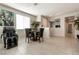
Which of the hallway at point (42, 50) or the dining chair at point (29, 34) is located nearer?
the hallway at point (42, 50)

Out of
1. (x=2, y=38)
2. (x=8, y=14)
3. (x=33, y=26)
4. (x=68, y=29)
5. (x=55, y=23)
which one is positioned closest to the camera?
(x=2, y=38)

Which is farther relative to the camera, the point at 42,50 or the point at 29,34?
the point at 29,34

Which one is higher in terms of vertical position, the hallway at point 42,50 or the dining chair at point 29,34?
the dining chair at point 29,34

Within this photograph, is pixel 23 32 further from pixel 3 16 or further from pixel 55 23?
pixel 55 23

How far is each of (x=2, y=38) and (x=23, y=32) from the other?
204 centimetres

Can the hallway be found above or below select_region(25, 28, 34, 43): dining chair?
below

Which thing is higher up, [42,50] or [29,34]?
[29,34]

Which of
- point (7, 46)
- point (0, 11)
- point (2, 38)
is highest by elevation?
point (0, 11)

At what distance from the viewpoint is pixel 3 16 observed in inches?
234

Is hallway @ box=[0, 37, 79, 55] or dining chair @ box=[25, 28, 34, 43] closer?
hallway @ box=[0, 37, 79, 55]
